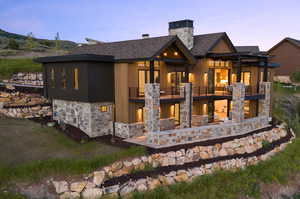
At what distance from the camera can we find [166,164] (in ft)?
42.3

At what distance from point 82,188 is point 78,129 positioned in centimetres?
667

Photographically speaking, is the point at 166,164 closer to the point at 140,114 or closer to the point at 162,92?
the point at 140,114

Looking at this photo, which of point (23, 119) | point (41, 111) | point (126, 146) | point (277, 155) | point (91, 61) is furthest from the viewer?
point (41, 111)

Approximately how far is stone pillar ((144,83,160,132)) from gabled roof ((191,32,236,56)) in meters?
6.77

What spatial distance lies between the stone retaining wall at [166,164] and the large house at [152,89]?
49.7 inches

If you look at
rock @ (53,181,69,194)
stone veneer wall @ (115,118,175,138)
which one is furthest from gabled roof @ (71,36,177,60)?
rock @ (53,181,69,194)

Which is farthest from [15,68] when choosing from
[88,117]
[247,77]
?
[247,77]

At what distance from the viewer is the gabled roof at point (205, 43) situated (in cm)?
1906

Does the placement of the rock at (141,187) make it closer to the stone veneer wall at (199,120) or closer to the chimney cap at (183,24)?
the stone veneer wall at (199,120)

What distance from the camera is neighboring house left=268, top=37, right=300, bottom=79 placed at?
36.9 metres

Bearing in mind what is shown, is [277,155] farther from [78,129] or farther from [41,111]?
[41,111]

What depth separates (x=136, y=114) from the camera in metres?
16.3

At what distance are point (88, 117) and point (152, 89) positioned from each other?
524 cm

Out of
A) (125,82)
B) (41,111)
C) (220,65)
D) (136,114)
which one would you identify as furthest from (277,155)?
(41,111)
